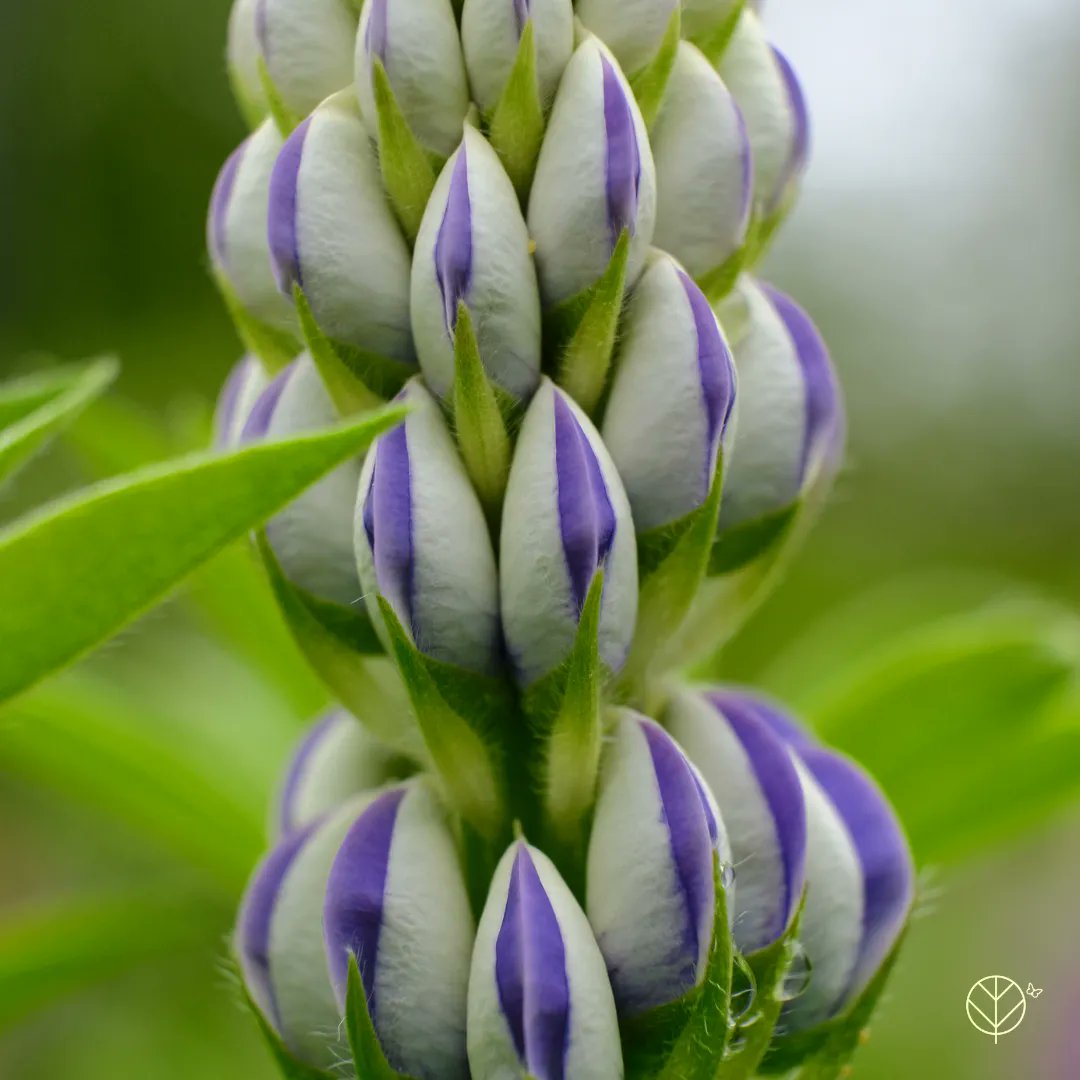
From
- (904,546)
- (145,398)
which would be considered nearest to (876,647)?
(904,546)

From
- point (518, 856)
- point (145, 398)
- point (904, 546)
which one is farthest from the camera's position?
point (145, 398)

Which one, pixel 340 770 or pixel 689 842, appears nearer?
pixel 689 842

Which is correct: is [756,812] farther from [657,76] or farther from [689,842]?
[657,76]

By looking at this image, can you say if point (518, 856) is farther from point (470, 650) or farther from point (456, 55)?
point (456, 55)

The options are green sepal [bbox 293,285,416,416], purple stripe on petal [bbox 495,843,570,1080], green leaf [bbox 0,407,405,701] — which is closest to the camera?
green leaf [bbox 0,407,405,701]

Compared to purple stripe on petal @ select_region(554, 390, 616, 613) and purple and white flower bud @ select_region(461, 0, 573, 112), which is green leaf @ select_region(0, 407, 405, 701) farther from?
purple and white flower bud @ select_region(461, 0, 573, 112)

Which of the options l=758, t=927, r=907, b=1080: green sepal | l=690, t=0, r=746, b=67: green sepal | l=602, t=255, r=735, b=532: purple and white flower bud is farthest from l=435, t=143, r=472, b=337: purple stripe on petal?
l=758, t=927, r=907, b=1080: green sepal

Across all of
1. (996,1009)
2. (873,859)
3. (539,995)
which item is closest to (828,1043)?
(873,859)
